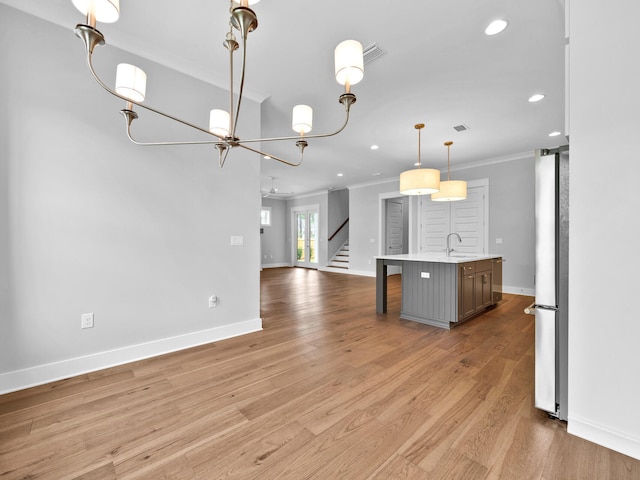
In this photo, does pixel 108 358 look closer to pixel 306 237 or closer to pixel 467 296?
pixel 467 296

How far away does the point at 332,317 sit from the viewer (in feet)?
12.8

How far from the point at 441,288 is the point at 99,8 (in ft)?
12.4

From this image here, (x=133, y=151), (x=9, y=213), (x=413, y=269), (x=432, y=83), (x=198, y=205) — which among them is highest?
(x=432, y=83)

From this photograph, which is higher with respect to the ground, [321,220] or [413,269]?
[321,220]

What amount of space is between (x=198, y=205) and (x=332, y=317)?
7.65 ft

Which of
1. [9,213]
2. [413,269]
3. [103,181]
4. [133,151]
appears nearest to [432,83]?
[413,269]

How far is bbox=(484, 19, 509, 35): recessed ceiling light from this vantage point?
2158 mm

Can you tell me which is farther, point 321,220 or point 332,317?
point 321,220

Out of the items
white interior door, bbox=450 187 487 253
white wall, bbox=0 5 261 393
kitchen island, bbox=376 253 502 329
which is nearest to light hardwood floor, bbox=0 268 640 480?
white wall, bbox=0 5 261 393

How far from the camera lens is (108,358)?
2326 millimetres

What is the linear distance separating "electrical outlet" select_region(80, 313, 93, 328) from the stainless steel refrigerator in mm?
3347

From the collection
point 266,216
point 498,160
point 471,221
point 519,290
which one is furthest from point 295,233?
point 519,290

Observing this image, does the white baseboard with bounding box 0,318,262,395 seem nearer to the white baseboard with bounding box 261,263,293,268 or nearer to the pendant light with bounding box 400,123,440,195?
the pendant light with bounding box 400,123,440,195

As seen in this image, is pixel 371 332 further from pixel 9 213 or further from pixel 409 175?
pixel 9 213
